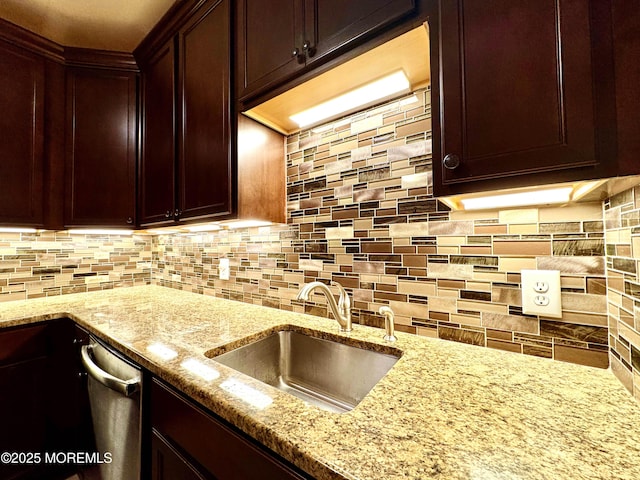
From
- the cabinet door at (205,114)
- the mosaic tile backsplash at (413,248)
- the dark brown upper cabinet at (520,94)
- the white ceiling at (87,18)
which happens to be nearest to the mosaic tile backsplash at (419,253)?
the mosaic tile backsplash at (413,248)

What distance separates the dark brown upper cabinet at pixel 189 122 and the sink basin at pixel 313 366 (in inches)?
22.6

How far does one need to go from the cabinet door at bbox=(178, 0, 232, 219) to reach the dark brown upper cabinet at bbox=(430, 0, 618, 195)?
857 millimetres

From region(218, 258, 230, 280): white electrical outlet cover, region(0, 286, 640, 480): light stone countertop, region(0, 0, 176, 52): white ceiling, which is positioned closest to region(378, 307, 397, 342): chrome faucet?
region(0, 286, 640, 480): light stone countertop

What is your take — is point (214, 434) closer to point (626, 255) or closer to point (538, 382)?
point (538, 382)

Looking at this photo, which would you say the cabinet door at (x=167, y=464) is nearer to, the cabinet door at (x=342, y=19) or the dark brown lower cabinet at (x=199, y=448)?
the dark brown lower cabinet at (x=199, y=448)

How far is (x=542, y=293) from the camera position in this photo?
0.76m

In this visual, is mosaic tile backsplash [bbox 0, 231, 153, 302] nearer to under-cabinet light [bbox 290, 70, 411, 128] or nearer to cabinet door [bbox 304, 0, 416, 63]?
under-cabinet light [bbox 290, 70, 411, 128]

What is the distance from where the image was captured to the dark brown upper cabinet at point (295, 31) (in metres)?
0.75

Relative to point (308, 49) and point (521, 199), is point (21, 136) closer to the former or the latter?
point (308, 49)

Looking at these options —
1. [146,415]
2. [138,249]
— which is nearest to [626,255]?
[146,415]

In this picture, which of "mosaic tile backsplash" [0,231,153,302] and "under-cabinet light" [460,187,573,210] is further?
"mosaic tile backsplash" [0,231,153,302]

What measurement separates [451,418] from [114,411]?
1.12 meters

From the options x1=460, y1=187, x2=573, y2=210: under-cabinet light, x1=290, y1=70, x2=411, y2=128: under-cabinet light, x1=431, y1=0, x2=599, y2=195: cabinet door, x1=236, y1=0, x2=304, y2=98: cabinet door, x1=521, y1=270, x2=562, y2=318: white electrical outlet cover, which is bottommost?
x1=521, y1=270, x2=562, y2=318: white electrical outlet cover

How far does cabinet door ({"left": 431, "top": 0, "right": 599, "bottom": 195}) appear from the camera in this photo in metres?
0.51
